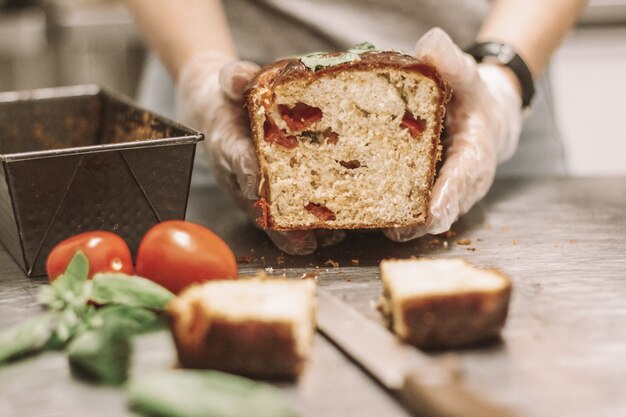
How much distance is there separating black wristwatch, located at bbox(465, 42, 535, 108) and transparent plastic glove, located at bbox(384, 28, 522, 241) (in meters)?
0.06

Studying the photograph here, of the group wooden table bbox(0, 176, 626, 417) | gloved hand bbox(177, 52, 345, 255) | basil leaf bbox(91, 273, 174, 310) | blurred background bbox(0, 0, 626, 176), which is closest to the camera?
wooden table bbox(0, 176, 626, 417)

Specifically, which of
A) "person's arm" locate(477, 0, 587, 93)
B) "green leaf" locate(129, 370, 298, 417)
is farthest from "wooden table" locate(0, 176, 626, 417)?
"person's arm" locate(477, 0, 587, 93)

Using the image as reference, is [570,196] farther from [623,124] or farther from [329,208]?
[623,124]

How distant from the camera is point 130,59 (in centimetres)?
570

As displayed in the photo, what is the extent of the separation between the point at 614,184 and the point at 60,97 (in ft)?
7.13

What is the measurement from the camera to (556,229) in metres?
2.57

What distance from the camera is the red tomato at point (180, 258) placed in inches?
77.0

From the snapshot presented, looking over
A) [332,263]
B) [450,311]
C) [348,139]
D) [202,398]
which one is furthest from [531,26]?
[202,398]

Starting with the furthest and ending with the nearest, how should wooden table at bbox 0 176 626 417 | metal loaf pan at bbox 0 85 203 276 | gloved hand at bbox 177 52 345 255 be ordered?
gloved hand at bbox 177 52 345 255
metal loaf pan at bbox 0 85 203 276
wooden table at bbox 0 176 626 417

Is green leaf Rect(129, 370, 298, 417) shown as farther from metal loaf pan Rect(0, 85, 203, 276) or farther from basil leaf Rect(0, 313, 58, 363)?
metal loaf pan Rect(0, 85, 203, 276)

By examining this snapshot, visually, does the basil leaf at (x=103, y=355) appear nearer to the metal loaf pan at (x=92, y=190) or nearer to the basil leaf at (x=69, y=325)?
the basil leaf at (x=69, y=325)

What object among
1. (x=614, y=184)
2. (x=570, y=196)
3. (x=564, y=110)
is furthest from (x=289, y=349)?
(x=564, y=110)

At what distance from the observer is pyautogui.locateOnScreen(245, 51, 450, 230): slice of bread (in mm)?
2154

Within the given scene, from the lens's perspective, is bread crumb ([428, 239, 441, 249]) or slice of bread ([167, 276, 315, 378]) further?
bread crumb ([428, 239, 441, 249])
